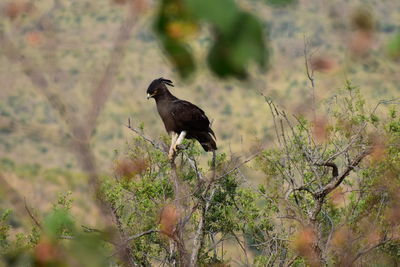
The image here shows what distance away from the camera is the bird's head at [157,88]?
7.68 meters

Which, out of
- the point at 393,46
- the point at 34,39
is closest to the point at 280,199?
the point at 34,39

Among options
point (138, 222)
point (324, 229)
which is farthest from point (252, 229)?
point (138, 222)

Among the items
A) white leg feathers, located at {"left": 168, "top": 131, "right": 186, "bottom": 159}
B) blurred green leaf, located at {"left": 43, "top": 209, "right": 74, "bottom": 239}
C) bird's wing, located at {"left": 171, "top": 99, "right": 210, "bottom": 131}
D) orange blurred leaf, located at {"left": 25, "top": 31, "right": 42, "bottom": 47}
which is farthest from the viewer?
bird's wing, located at {"left": 171, "top": 99, "right": 210, "bottom": 131}

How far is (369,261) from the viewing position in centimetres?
825

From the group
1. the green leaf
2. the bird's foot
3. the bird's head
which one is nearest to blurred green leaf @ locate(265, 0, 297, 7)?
the green leaf

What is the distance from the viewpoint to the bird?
25.1 ft

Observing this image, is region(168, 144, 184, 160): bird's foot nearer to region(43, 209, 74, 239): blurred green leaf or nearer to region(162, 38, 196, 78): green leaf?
region(43, 209, 74, 239): blurred green leaf

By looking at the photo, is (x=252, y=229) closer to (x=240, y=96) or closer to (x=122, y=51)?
(x=122, y=51)

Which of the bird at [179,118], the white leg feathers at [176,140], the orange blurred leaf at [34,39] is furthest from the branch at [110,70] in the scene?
the bird at [179,118]

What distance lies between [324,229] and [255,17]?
859cm

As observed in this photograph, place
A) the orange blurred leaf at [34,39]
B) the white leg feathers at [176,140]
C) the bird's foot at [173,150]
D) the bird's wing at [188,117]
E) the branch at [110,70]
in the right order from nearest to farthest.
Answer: the branch at [110,70] → the orange blurred leaf at [34,39] → the bird's foot at [173,150] → the white leg feathers at [176,140] → the bird's wing at [188,117]

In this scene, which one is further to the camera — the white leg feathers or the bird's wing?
the bird's wing

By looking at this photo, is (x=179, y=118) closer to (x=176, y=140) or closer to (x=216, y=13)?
(x=176, y=140)

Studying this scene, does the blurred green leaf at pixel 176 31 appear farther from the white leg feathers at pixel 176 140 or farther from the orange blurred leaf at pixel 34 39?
the white leg feathers at pixel 176 140
